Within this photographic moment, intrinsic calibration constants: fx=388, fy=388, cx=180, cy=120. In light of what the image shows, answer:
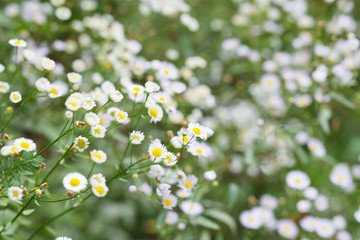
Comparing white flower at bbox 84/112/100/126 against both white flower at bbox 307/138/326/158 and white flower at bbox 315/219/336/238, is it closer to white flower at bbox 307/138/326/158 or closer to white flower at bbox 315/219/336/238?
white flower at bbox 315/219/336/238

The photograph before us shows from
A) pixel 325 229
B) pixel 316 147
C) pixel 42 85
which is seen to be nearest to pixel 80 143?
pixel 42 85

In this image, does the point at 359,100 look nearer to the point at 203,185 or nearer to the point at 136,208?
the point at 203,185

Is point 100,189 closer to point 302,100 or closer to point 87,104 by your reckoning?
point 87,104

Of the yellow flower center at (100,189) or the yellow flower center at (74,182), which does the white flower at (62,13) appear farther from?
the yellow flower center at (100,189)

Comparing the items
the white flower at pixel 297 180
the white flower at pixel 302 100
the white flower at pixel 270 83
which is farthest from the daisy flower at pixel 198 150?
the white flower at pixel 270 83

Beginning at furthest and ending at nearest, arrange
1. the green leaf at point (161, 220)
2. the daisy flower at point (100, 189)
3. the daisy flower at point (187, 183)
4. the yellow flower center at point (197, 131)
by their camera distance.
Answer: the green leaf at point (161, 220) < the daisy flower at point (187, 183) < the yellow flower center at point (197, 131) < the daisy flower at point (100, 189)

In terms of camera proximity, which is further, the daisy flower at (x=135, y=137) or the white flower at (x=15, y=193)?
the daisy flower at (x=135, y=137)
